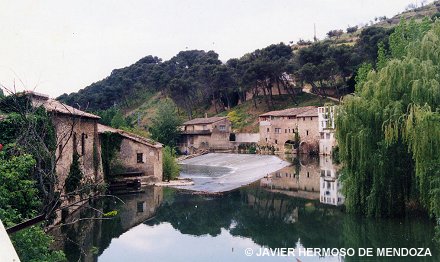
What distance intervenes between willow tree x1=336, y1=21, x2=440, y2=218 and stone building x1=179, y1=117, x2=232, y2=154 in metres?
49.1

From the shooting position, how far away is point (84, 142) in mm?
24828

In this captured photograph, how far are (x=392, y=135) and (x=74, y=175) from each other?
14.2m

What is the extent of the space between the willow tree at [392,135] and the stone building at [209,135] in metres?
49.1

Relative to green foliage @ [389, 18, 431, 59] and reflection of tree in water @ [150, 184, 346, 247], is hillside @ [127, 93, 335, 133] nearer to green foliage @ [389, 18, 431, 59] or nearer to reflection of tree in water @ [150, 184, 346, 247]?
green foliage @ [389, 18, 431, 59]

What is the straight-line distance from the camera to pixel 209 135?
67.4 metres

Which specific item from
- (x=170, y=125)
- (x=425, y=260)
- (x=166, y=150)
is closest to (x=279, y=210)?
(x=425, y=260)

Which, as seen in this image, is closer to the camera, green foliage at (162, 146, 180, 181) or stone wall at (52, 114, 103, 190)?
stone wall at (52, 114, 103, 190)

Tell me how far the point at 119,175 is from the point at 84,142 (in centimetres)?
530

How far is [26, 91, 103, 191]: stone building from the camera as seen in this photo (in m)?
20.0

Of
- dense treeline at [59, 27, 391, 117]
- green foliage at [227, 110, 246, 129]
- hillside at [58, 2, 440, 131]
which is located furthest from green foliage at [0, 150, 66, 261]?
green foliage at [227, 110, 246, 129]

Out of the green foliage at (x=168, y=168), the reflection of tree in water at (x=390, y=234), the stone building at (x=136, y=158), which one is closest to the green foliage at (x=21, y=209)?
the reflection of tree in water at (x=390, y=234)

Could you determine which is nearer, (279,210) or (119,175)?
(279,210)

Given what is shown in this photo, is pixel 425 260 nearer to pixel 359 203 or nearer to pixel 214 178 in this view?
pixel 359 203

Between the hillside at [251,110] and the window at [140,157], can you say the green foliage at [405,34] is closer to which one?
the window at [140,157]
